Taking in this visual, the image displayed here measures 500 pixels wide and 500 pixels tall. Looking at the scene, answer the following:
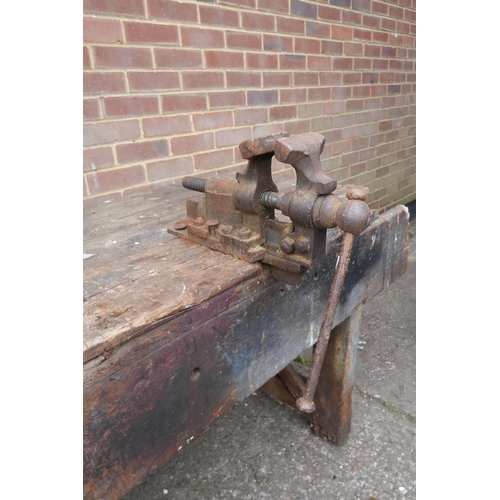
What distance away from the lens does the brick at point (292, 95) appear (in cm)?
259

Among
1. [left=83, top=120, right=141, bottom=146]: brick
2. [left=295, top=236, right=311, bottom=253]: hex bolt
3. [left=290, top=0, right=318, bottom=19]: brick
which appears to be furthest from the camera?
[left=290, top=0, right=318, bottom=19]: brick

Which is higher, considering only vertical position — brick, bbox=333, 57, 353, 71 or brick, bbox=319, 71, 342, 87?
brick, bbox=333, 57, 353, 71

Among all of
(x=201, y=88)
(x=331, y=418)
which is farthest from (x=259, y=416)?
(x=201, y=88)

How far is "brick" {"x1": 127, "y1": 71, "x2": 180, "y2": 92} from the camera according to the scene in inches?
71.9

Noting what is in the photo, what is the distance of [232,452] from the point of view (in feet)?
6.18

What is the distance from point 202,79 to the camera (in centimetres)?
208

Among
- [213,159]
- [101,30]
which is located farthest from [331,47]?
[101,30]

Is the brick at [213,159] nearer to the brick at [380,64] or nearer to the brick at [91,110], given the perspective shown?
the brick at [91,110]

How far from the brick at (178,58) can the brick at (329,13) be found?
3.79 feet

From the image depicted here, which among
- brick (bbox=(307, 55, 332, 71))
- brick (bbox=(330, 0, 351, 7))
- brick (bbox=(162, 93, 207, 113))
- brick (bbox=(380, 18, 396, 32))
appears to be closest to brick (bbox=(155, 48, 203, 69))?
brick (bbox=(162, 93, 207, 113))

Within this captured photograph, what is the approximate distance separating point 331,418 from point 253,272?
1.19 m

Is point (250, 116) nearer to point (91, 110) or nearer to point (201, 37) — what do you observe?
point (201, 37)

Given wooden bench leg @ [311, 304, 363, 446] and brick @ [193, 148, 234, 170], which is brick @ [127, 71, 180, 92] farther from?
wooden bench leg @ [311, 304, 363, 446]

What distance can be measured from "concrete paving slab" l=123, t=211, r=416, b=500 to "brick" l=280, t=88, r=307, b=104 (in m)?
1.73
